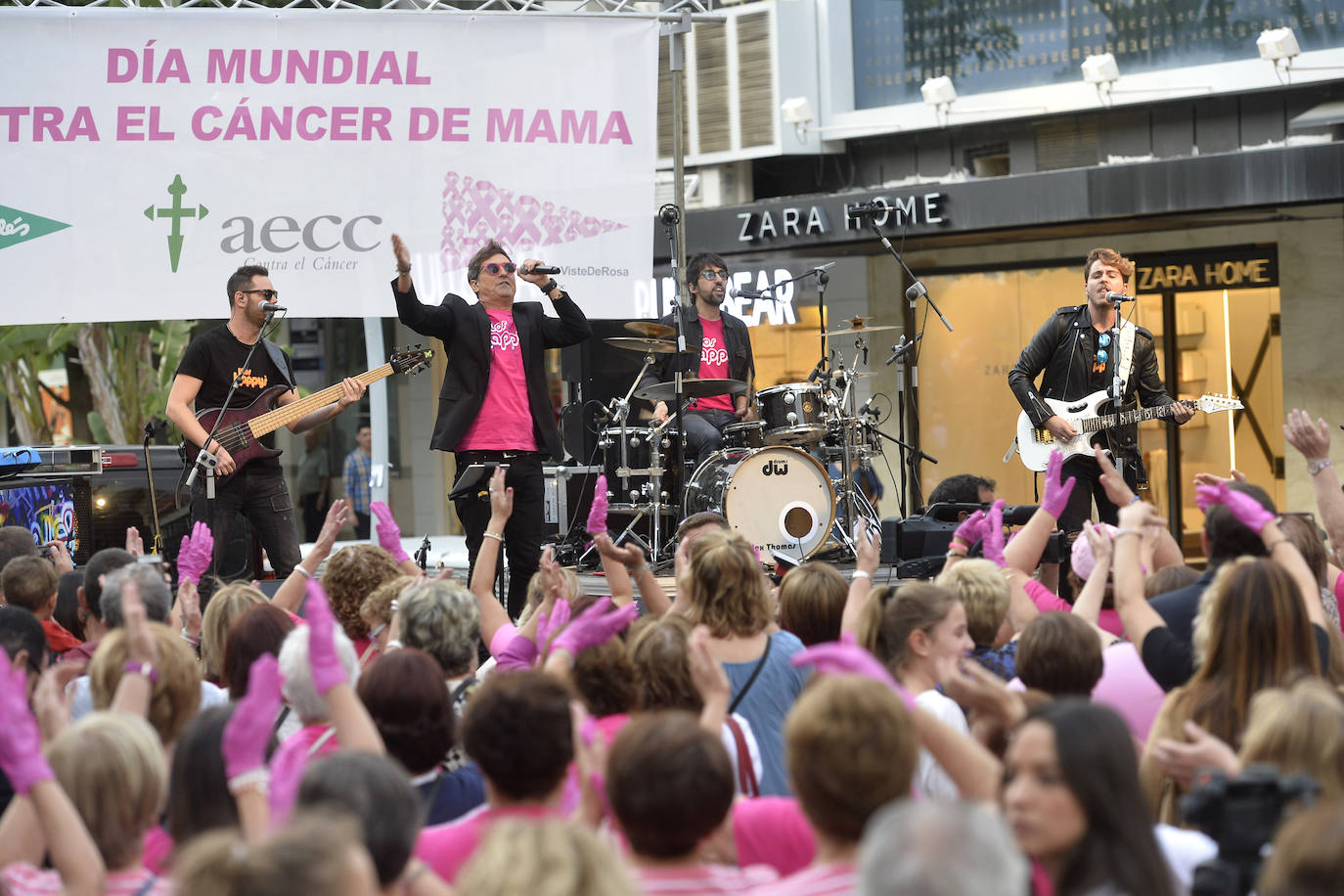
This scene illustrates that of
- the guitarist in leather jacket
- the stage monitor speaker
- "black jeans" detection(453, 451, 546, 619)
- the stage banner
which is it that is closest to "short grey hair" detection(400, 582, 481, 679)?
"black jeans" detection(453, 451, 546, 619)

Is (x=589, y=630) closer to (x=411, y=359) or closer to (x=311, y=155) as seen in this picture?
(x=411, y=359)

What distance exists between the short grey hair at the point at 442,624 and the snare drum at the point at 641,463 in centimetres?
591

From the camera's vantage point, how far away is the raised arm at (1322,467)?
16.4 feet

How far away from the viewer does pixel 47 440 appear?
16.6 metres

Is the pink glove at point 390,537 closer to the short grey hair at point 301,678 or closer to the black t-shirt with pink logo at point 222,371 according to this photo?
the short grey hair at point 301,678

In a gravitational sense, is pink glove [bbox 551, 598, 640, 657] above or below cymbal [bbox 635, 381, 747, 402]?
below

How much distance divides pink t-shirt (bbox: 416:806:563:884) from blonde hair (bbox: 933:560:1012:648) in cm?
178

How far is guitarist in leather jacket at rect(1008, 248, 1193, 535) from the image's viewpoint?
7895mm

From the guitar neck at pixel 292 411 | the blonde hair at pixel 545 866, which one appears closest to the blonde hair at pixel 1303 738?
the blonde hair at pixel 545 866

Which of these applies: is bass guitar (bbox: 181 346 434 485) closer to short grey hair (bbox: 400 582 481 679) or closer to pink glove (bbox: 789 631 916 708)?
short grey hair (bbox: 400 582 481 679)

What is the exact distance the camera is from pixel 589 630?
3535 millimetres

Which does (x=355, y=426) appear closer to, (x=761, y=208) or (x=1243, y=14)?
(x=761, y=208)

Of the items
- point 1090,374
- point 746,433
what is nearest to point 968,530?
point 1090,374

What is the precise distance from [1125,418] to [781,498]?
2.28 m
